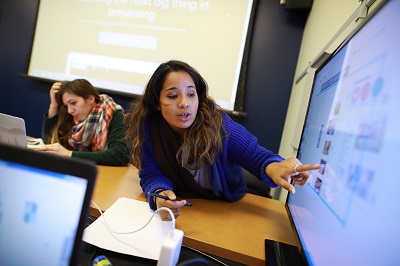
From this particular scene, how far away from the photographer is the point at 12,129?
2.78 ft

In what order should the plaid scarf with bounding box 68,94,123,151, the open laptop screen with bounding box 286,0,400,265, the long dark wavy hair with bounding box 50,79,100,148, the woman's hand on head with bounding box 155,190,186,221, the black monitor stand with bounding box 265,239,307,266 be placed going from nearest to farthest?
the open laptop screen with bounding box 286,0,400,265 < the black monitor stand with bounding box 265,239,307,266 < the woman's hand on head with bounding box 155,190,186,221 < the plaid scarf with bounding box 68,94,123,151 < the long dark wavy hair with bounding box 50,79,100,148

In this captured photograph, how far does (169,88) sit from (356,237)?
0.72m

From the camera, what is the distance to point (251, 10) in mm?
2104

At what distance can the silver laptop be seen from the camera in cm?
83

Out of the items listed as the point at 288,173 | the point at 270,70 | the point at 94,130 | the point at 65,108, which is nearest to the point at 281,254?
the point at 288,173

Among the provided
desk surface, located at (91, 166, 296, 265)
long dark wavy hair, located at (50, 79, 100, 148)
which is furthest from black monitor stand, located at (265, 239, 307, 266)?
long dark wavy hair, located at (50, 79, 100, 148)

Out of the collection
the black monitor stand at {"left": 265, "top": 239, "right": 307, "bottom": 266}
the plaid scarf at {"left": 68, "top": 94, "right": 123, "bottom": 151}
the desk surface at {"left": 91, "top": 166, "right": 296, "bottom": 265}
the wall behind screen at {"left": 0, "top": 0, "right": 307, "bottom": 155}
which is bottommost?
the desk surface at {"left": 91, "top": 166, "right": 296, "bottom": 265}

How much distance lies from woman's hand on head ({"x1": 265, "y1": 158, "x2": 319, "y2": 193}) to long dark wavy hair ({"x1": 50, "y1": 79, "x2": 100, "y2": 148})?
4.25ft

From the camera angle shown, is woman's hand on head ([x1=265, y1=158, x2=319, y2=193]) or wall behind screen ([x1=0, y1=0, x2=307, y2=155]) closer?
woman's hand on head ([x1=265, y1=158, x2=319, y2=193])

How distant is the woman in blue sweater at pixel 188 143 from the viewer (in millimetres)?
871

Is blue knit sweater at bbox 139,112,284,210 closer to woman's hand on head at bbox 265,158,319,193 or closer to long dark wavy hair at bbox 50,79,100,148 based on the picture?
woman's hand on head at bbox 265,158,319,193

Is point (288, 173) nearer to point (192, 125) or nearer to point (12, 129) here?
point (192, 125)

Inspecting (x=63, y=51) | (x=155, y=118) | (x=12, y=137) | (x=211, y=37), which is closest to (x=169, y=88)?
(x=155, y=118)

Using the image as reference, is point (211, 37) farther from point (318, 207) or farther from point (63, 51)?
point (318, 207)
